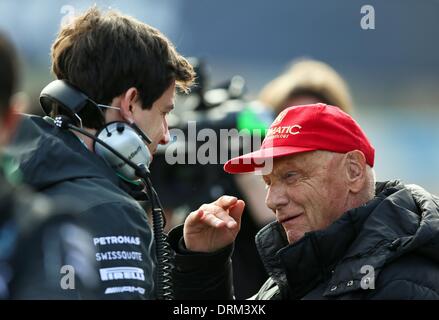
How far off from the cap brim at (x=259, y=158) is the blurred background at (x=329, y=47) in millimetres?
4837

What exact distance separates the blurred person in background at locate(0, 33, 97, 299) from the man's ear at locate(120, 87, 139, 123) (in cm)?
109

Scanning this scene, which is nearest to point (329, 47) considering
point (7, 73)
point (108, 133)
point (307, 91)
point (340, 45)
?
point (340, 45)

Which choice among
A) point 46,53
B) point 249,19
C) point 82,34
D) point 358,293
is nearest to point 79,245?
point 358,293

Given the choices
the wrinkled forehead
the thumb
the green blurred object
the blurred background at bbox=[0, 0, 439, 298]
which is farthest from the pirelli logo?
the blurred background at bbox=[0, 0, 439, 298]

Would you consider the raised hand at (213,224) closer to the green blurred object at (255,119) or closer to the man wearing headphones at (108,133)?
the man wearing headphones at (108,133)

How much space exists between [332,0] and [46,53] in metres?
3.85

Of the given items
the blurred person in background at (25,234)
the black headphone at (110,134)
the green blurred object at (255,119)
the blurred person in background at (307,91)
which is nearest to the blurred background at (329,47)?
the blurred person in background at (307,91)

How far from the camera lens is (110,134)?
277cm

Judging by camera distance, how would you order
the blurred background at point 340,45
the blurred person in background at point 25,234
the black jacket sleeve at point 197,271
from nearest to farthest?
1. the blurred person in background at point 25,234
2. the black jacket sleeve at point 197,271
3. the blurred background at point 340,45

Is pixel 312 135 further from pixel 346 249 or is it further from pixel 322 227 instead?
pixel 346 249

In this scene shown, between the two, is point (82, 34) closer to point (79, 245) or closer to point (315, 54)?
point (79, 245)

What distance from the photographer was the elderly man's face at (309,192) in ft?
9.87

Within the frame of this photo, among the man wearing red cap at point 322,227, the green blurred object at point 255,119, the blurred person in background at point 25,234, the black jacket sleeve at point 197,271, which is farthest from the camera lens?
the green blurred object at point 255,119

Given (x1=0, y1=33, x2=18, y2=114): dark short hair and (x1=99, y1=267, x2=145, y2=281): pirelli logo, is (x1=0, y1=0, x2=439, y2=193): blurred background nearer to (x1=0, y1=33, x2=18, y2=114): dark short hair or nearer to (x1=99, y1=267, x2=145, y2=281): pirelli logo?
(x1=99, y1=267, x2=145, y2=281): pirelli logo
